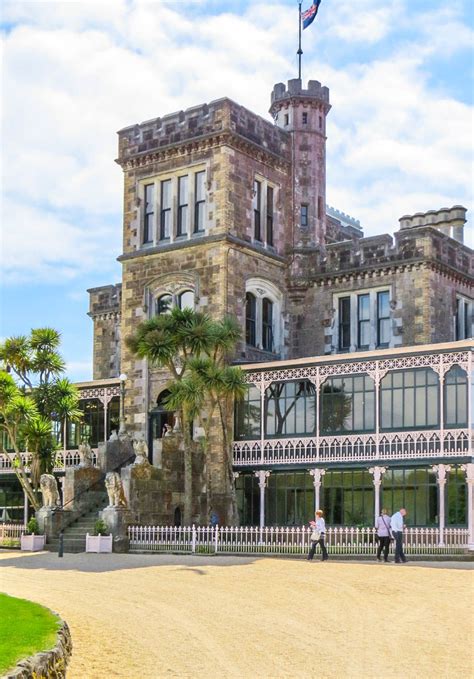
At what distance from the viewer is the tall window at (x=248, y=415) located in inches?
1363

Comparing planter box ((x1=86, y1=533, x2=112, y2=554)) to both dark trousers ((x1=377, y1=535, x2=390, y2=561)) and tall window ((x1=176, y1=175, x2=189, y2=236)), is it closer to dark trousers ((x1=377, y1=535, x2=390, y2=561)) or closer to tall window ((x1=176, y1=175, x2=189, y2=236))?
dark trousers ((x1=377, y1=535, x2=390, y2=561))

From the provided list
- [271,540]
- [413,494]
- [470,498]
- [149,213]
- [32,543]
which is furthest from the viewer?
[149,213]

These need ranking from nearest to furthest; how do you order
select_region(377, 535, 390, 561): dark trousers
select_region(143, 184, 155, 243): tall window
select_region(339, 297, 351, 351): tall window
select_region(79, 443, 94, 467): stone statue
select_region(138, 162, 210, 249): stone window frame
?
select_region(377, 535, 390, 561): dark trousers < select_region(79, 443, 94, 467): stone statue < select_region(138, 162, 210, 249): stone window frame < select_region(339, 297, 351, 351): tall window < select_region(143, 184, 155, 243): tall window

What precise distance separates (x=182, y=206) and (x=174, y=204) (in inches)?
11.3

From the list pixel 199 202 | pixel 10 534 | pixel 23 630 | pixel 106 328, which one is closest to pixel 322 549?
pixel 10 534

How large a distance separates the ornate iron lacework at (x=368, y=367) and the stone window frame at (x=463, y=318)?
7.38 metres

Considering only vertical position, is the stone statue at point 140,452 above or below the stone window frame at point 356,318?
below

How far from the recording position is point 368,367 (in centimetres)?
3170

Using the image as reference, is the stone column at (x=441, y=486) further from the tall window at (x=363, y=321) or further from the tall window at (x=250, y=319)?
the tall window at (x=250, y=319)

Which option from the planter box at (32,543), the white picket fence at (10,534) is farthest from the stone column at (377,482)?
the white picket fence at (10,534)

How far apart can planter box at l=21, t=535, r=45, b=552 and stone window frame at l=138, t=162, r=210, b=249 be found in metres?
11.2

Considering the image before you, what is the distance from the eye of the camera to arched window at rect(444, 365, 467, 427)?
29844mm

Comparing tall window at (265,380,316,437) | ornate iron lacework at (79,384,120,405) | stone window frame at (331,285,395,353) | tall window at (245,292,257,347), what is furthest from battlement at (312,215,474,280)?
ornate iron lacework at (79,384,120,405)

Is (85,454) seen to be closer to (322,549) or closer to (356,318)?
(356,318)
